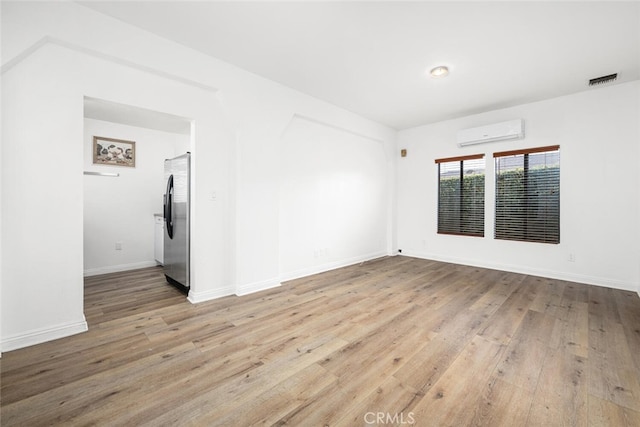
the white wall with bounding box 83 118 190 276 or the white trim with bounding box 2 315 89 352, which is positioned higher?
the white wall with bounding box 83 118 190 276

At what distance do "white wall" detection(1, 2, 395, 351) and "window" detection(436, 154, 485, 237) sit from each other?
3687 millimetres

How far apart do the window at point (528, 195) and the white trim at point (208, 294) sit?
178 inches

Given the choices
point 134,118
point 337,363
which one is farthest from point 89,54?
point 337,363

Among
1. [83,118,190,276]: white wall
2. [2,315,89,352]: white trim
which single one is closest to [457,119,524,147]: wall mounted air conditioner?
[83,118,190,276]: white wall

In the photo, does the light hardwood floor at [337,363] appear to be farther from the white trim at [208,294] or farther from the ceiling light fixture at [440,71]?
the ceiling light fixture at [440,71]

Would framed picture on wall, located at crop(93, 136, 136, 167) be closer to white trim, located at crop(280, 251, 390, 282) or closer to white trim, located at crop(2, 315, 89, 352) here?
white trim, located at crop(2, 315, 89, 352)

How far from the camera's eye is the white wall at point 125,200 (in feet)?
13.6

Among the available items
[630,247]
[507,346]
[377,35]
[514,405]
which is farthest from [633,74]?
[514,405]

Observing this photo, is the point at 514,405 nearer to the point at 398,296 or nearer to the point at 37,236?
the point at 398,296

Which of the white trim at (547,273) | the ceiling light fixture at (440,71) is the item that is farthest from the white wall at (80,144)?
the white trim at (547,273)

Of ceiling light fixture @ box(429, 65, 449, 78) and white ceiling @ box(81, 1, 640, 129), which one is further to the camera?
ceiling light fixture @ box(429, 65, 449, 78)

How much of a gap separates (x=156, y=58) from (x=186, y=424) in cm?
305

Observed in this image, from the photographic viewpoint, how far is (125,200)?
4.50 metres

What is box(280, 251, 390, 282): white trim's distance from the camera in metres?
3.90
